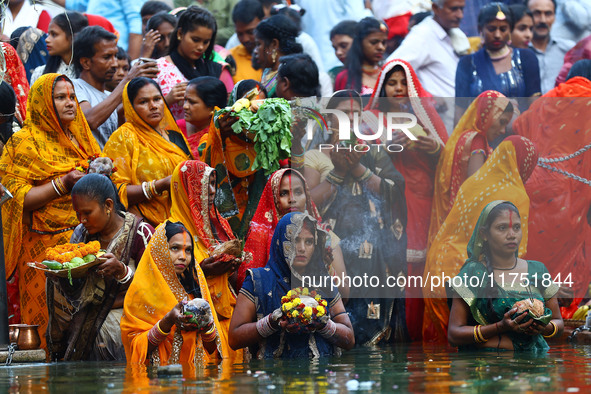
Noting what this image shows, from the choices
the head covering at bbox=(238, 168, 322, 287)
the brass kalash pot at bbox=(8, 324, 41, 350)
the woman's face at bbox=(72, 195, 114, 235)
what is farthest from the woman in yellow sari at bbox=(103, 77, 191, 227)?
the brass kalash pot at bbox=(8, 324, 41, 350)

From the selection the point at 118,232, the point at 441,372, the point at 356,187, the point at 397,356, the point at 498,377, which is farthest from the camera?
the point at 356,187

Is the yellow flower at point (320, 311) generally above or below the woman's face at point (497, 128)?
below

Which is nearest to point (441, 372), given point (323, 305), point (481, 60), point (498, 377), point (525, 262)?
point (498, 377)

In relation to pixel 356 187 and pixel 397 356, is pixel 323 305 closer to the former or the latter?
pixel 397 356

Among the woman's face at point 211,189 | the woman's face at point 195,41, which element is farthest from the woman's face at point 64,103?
the woman's face at point 195,41

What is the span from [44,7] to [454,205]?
5.68 meters

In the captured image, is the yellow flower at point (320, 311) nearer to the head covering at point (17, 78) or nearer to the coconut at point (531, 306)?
the coconut at point (531, 306)

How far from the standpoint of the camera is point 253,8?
11500 mm

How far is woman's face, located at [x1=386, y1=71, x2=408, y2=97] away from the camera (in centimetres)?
930

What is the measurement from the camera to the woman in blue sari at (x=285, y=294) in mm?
6652

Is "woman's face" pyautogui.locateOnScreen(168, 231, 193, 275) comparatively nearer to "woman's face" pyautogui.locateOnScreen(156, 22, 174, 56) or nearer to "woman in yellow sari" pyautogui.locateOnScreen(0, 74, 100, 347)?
"woman in yellow sari" pyautogui.locateOnScreen(0, 74, 100, 347)

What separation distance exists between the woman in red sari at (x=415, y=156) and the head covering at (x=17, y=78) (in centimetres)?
308

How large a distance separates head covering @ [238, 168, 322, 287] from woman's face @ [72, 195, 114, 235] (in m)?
1.07

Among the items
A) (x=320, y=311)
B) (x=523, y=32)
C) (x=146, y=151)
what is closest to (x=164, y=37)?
(x=146, y=151)
